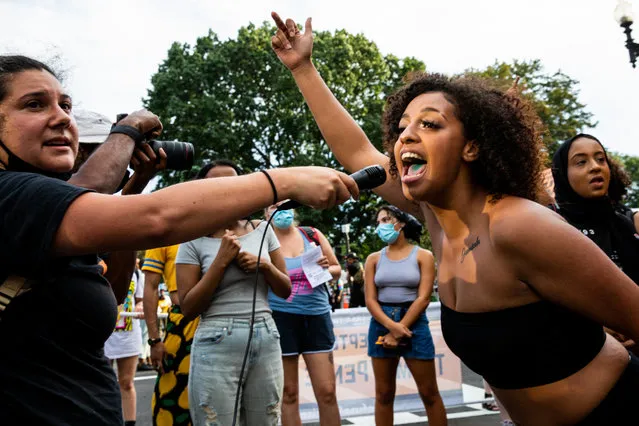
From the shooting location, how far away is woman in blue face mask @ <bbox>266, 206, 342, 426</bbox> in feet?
15.1

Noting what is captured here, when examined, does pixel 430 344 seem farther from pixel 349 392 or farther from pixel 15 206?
pixel 15 206

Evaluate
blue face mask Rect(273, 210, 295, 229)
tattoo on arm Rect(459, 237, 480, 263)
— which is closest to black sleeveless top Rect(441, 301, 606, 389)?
tattoo on arm Rect(459, 237, 480, 263)

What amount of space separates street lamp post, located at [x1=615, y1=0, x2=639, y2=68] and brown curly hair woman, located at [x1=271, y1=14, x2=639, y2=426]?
33.2ft

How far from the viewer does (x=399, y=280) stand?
17.5ft

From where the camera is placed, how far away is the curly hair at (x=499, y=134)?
208cm

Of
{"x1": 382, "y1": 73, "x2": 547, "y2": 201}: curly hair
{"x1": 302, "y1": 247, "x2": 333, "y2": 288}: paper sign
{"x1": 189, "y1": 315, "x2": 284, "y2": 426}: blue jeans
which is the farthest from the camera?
{"x1": 302, "y1": 247, "x2": 333, "y2": 288}: paper sign

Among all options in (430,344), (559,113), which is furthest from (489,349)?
(559,113)

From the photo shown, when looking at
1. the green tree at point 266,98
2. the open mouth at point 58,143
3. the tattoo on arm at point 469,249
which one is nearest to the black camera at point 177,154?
the open mouth at point 58,143

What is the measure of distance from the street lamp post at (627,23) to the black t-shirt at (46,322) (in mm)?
11654

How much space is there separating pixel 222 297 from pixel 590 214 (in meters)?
2.35

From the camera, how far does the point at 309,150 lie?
26.5 metres

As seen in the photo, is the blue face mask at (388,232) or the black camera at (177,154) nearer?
the black camera at (177,154)

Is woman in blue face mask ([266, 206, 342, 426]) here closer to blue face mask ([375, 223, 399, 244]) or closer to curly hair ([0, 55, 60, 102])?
blue face mask ([375, 223, 399, 244])

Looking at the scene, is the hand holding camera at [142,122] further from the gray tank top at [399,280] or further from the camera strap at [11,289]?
the gray tank top at [399,280]
